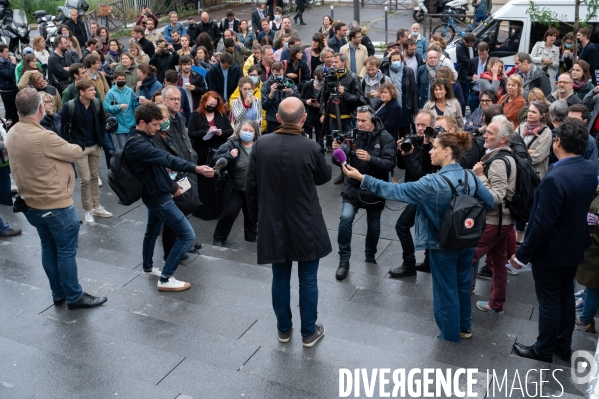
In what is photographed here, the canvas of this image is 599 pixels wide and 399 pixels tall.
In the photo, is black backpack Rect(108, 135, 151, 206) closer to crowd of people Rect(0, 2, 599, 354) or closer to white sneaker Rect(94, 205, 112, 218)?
crowd of people Rect(0, 2, 599, 354)

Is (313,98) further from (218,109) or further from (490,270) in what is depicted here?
(490,270)

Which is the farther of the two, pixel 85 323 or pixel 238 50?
pixel 238 50

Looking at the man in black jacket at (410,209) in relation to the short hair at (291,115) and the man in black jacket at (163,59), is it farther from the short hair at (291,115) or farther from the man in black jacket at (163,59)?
the man in black jacket at (163,59)

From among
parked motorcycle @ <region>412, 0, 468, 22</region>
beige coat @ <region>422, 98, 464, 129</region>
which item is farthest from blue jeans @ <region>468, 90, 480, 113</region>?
parked motorcycle @ <region>412, 0, 468, 22</region>

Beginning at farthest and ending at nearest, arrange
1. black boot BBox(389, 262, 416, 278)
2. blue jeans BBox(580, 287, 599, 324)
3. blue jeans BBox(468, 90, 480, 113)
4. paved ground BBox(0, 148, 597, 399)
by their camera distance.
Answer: blue jeans BBox(468, 90, 480, 113)
black boot BBox(389, 262, 416, 278)
blue jeans BBox(580, 287, 599, 324)
paved ground BBox(0, 148, 597, 399)

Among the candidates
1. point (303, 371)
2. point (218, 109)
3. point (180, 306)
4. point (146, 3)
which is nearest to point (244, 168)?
point (218, 109)

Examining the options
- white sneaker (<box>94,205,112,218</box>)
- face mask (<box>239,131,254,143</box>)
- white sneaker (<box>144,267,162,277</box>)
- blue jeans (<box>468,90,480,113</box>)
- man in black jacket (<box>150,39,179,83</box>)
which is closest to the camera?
white sneaker (<box>144,267,162,277</box>)

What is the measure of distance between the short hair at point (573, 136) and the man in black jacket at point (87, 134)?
532 cm

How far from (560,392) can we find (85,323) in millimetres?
3476

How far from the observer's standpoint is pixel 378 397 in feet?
13.7

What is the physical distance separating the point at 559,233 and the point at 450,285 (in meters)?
0.85

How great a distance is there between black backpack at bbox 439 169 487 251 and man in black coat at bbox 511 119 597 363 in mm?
401

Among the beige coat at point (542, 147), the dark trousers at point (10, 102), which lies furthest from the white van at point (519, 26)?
the dark trousers at point (10, 102)

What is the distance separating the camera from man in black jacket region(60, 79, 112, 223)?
7.82 meters
